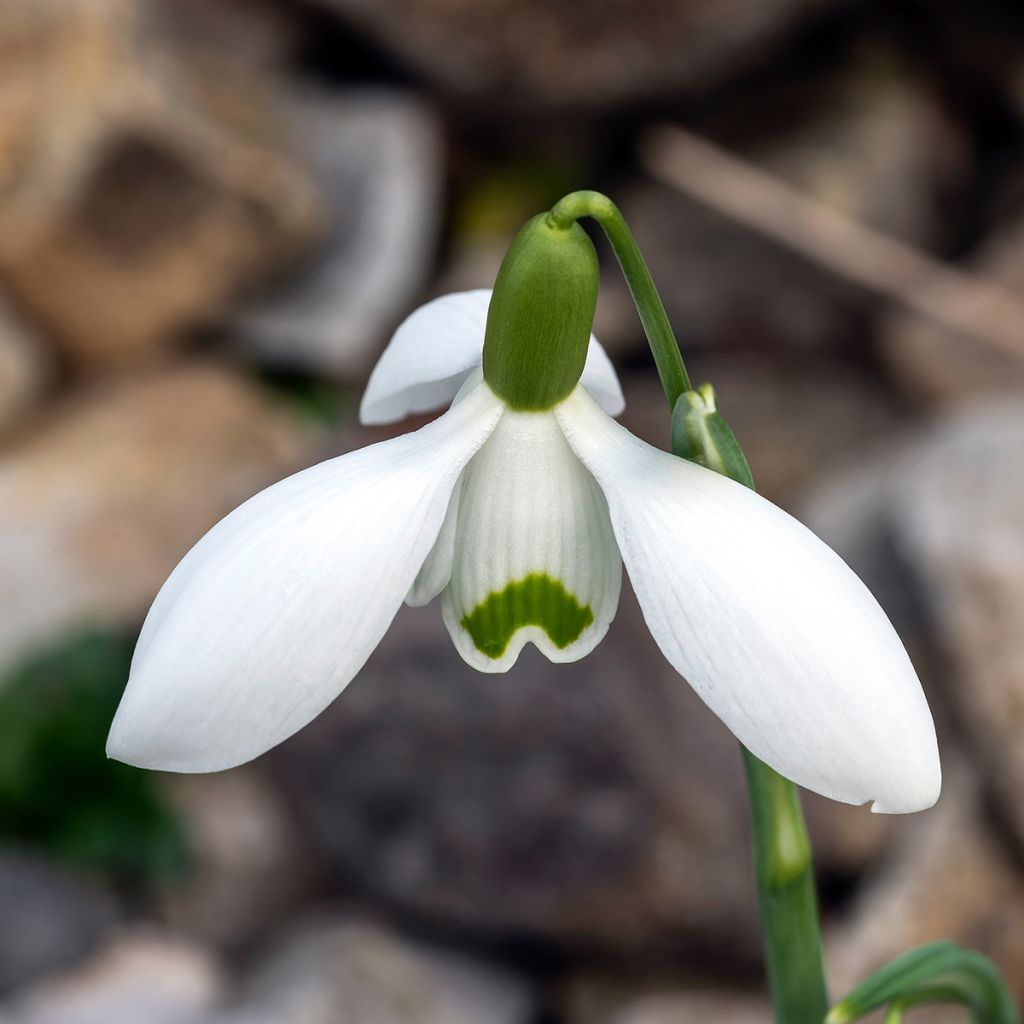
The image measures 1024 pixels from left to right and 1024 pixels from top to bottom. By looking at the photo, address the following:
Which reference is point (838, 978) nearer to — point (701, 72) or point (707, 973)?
point (707, 973)

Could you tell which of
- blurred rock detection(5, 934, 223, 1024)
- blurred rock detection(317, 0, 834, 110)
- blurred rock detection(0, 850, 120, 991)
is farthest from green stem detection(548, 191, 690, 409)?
blurred rock detection(317, 0, 834, 110)

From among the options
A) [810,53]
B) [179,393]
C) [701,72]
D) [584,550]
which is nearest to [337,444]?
[179,393]

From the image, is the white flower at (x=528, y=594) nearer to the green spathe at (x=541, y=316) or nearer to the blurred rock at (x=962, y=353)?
the green spathe at (x=541, y=316)

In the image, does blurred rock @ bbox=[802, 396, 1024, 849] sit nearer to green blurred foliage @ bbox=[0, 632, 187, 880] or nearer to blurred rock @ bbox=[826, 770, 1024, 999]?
blurred rock @ bbox=[826, 770, 1024, 999]

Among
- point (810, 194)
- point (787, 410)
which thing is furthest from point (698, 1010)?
point (810, 194)

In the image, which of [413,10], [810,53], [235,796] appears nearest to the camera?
[235,796]

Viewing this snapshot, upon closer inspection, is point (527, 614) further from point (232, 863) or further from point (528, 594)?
point (232, 863)

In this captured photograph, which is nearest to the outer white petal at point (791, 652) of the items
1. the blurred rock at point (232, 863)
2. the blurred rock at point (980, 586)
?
the blurred rock at point (980, 586)
